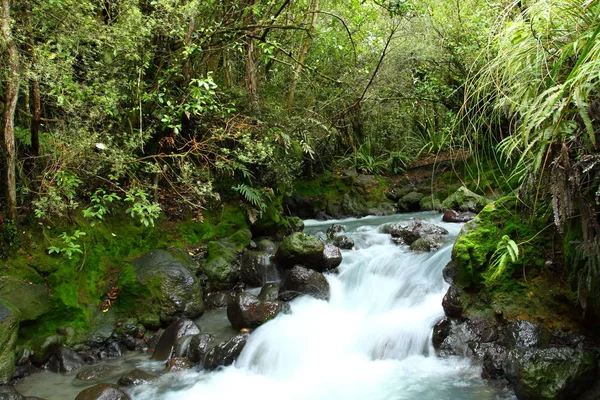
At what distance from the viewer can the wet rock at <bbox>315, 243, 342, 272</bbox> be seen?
6.74m

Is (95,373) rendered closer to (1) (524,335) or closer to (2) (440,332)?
(2) (440,332)

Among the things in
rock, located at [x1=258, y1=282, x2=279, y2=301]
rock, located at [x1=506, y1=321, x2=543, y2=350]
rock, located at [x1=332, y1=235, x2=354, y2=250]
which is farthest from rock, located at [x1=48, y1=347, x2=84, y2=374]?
rock, located at [x1=332, y1=235, x2=354, y2=250]

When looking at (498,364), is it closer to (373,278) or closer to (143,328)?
(373,278)

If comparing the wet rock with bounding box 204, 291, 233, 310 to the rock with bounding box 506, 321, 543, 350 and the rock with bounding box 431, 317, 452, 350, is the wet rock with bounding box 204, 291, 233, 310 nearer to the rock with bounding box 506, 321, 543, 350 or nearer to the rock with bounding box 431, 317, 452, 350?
the rock with bounding box 431, 317, 452, 350

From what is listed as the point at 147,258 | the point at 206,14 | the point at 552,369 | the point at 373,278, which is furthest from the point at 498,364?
the point at 206,14

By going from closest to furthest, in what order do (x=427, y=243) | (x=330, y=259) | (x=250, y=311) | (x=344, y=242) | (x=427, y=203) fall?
1. (x=250, y=311)
2. (x=330, y=259)
3. (x=427, y=243)
4. (x=344, y=242)
5. (x=427, y=203)

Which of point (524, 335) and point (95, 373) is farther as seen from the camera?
point (95, 373)

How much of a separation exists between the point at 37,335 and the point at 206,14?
17.2ft

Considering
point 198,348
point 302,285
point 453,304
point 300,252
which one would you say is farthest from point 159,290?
point 453,304

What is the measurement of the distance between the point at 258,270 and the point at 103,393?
308 centimetres

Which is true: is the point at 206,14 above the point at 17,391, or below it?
above

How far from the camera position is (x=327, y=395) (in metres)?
4.11

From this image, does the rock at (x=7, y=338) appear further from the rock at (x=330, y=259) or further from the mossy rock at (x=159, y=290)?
the rock at (x=330, y=259)

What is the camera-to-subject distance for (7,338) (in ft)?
13.8
